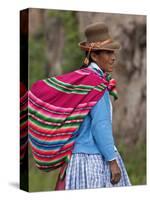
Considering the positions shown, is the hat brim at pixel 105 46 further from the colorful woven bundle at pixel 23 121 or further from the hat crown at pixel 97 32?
the colorful woven bundle at pixel 23 121

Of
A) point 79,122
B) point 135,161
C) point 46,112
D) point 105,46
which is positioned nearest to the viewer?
point 46,112

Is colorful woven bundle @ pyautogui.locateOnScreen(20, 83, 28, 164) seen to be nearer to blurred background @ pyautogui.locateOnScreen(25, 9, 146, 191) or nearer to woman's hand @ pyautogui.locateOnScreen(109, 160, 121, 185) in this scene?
blurred background @ pyautogui.locateOnScreen(25, 9, 146, 191)

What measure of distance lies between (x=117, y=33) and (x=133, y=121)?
1105 millimetres

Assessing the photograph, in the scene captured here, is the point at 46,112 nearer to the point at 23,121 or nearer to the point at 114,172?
the point at 23,121

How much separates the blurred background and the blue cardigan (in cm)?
34

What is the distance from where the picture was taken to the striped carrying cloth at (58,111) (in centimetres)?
989

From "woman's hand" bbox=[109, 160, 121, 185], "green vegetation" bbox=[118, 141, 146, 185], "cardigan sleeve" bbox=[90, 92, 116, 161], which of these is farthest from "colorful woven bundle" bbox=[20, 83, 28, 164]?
"green vegetation" bbox=[118, 141, 146, 185]

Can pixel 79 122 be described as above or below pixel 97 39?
below

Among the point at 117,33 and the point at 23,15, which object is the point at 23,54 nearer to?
the point at 23,15

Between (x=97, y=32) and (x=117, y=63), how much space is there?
0.49m

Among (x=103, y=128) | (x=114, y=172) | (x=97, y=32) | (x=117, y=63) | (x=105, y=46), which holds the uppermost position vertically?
(x=97, y=32)

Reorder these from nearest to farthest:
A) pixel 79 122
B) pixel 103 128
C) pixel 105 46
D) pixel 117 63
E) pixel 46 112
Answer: pixel 46 112 < pixel 79 122 < pixel 103 128 < pixel 105 46 < pixel 117 63

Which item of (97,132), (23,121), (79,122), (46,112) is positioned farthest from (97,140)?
(23,121)

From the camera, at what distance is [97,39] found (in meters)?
10.3
